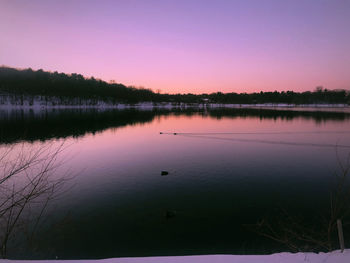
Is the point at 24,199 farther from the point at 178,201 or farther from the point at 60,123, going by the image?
the point at 60,123

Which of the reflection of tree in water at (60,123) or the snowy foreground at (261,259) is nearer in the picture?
the snowy foreground at (261,259)

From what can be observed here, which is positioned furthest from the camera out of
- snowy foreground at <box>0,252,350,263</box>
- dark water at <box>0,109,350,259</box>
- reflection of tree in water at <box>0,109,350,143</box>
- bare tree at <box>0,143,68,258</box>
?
reflection of tree in water at <box>0,109,350,143</box>

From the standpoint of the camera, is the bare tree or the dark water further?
the dark water

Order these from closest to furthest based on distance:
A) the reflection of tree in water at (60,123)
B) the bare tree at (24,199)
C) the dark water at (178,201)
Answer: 1. the bare tree at (24,199)
2. the dark water at (178,201)
3. the reflection of tree in water at (60,123)

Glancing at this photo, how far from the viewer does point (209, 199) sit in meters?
16.8

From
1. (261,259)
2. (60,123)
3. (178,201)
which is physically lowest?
(178,201)

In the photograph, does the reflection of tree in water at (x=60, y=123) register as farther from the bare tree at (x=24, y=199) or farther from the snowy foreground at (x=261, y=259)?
the snowy foreground at (x=261, y=259)

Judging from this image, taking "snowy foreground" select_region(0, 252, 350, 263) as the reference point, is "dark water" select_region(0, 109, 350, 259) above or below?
below

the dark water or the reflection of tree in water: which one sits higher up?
the reflection of tree in water

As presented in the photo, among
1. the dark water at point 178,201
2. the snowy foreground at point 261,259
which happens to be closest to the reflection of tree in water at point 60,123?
the snowy foreground at point 261,259

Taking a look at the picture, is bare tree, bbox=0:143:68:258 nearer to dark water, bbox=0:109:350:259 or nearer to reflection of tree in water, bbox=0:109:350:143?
dark water, bbox=0:109:350:259

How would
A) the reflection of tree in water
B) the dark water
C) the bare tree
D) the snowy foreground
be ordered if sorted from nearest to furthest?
1. the snowy foreground
2. the bare tree
3. the dark water
4. the reflection of tree in water

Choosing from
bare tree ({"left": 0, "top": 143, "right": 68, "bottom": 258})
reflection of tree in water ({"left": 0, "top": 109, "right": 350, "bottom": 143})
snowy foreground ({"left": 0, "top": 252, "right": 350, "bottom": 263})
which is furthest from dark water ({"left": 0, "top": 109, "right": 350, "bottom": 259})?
reflection of tree in water ({"left": 0, "top": 109, "right": 350, "bottom": 143})

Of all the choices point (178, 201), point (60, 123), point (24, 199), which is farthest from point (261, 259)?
point (60, 123)
